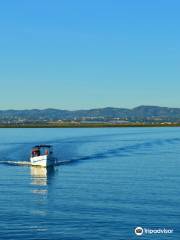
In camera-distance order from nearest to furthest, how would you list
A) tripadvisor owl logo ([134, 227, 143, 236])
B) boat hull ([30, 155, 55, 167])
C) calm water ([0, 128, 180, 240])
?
tripadvisor owl logo ([134, 227, 143, 236]), calm water ([0, 128, 180, 240]), boat hull ([30, 155, 55, 167])

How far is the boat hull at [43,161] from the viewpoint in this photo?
9581 cm

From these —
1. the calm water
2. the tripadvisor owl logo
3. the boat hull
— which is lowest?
the tripadvisor owl logo

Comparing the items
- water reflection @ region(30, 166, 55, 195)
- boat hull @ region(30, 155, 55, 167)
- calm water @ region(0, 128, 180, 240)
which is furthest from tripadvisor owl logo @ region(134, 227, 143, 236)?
boat hull @ region(30, 155, 55, 167)

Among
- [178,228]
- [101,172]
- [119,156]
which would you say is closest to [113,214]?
[178,228]

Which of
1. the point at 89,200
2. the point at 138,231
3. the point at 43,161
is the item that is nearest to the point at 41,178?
the point at 43,161

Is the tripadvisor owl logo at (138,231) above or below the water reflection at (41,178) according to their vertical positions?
A: below

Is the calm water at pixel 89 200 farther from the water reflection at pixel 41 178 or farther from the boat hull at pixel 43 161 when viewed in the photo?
the boat hull at pixel 43 161

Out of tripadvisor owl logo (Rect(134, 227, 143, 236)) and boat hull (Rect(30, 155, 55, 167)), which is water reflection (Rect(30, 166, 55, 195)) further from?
tripadvisor owl logo (Rect(134, 227, 143, 236))

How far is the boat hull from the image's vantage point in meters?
95.8

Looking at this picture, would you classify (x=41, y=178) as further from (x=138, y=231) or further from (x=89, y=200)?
(x=138, y=231)

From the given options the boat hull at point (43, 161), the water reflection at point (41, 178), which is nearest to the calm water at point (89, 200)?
the water reflection at point (41, 178)

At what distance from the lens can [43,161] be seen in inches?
3784

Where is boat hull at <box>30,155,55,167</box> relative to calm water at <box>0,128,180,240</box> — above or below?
above

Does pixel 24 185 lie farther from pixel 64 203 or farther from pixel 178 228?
pixel 178 228
